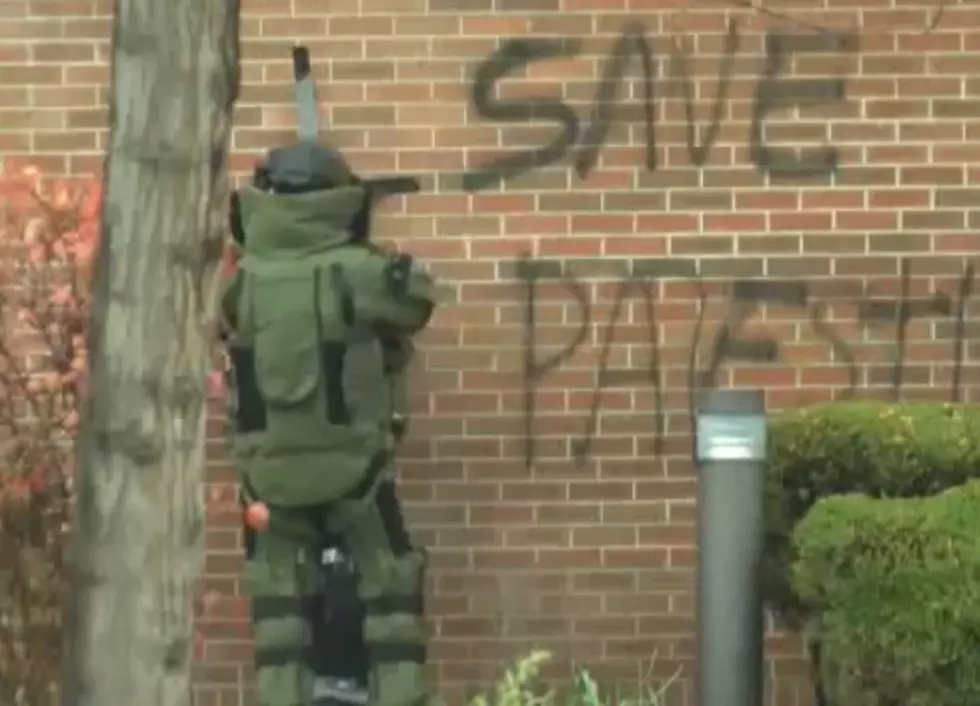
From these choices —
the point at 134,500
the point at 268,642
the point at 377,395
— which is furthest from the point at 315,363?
the point at 134,500

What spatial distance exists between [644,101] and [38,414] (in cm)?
209

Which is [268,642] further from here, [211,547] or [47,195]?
[47,195]

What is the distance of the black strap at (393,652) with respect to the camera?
5.00 m

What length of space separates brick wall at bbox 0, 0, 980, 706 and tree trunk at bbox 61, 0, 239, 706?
2.64 meters

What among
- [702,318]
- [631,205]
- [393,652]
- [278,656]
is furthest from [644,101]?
[278,656]

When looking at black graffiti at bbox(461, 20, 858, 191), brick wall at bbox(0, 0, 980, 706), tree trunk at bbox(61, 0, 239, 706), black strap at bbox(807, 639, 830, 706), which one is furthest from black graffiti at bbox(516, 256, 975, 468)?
tree trunk at bbox(61, 0, 239, 706)

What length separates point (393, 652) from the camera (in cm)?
501

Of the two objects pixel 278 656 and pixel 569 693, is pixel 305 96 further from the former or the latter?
pixel 569 693

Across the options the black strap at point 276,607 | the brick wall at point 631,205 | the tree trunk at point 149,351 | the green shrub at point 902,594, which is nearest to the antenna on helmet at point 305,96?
the brick wall at point 631,205

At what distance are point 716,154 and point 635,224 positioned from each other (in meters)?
0.34

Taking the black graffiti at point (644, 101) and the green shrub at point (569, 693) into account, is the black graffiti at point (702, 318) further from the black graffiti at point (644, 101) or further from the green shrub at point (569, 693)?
the green shrub at point (569, 693)

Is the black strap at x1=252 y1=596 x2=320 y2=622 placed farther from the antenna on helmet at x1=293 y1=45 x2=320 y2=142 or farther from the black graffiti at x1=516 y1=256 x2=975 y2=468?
the antenna on helmet at x1=293 y1=45 x2=320 y2=142

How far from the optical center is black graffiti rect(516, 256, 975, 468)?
5668 millimetres

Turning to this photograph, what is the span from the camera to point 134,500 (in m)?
2.98
